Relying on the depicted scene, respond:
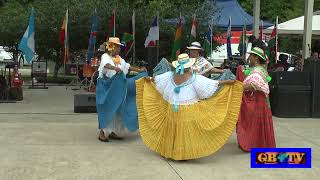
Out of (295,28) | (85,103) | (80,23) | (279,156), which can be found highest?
(80,23)

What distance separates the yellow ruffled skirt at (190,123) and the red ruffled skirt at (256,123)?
1.51ft

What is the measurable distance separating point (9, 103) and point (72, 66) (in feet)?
23.2

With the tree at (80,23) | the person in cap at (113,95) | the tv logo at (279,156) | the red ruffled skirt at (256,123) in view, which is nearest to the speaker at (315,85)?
the red ruffled skirt at (256,123)

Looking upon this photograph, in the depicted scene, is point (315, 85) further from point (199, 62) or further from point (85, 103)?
point (85, 103)

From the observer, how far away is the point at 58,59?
23.0 m

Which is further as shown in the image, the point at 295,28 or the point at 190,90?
the point at 295,28

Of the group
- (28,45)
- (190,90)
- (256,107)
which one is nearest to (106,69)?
(190,90)

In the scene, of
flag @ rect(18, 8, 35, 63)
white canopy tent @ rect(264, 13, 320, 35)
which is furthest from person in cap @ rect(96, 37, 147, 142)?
white canopy tent @ rect(264, 13, 320, 35)

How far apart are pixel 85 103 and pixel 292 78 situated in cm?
459

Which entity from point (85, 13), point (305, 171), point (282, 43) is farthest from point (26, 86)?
point (282, 43)

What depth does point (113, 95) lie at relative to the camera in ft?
30.3

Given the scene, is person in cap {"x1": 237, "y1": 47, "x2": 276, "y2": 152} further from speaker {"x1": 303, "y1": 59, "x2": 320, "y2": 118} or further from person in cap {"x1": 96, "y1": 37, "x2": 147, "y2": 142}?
speaker {"x1": 303, "y1": 59, "x2": 320, "y2": 118}

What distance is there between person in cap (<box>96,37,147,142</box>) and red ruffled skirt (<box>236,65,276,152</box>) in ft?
6.24

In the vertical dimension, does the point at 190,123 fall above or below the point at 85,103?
above
